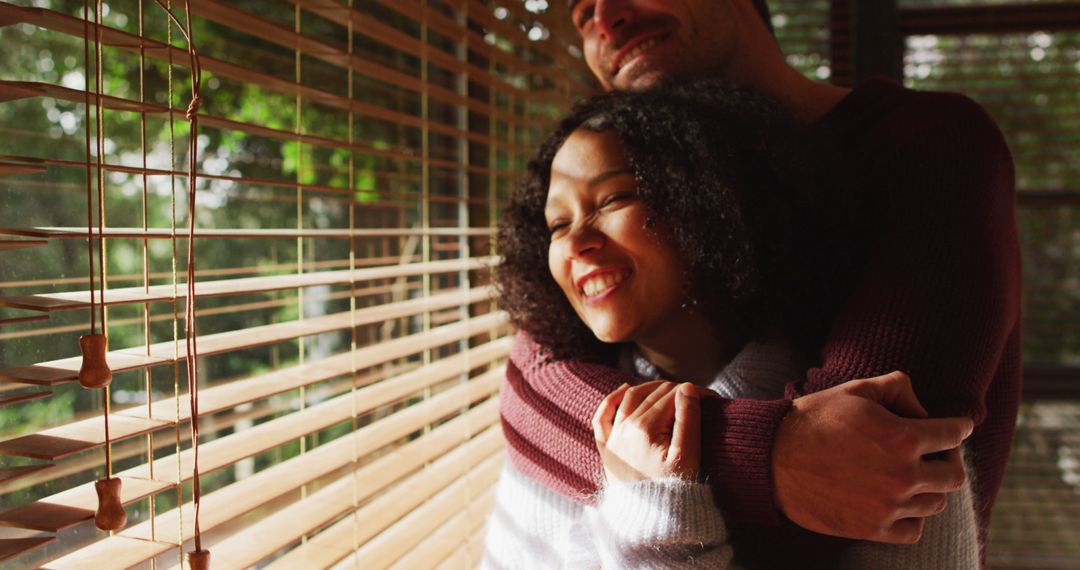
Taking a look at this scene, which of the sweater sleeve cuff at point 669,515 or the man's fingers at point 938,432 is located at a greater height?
the man's fingers at point 938,432

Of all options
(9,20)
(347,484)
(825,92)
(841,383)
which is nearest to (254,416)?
(347,484)

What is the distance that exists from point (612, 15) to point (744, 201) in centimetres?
44

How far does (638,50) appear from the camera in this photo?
1202 millimetres

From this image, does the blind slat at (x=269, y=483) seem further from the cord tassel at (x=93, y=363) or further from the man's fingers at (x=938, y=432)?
the man's fingers at (x=938, y=432)

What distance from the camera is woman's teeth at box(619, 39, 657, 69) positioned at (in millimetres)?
1193

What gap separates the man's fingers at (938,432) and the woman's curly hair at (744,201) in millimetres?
222

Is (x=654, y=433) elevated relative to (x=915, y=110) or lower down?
lower down

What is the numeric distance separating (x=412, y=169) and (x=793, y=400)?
1.02 meters

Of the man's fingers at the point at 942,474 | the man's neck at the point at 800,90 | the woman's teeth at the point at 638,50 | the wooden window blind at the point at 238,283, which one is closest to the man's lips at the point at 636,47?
the woman's teeth at the point at 638,50

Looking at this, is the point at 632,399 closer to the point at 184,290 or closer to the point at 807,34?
the point at 184,290

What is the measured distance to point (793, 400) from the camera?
0.82 meters

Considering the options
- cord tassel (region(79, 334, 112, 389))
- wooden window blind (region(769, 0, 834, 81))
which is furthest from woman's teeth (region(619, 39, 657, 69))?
wooden window blind (region(769, 0, 834, 81))

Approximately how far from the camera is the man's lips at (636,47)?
3.90ft

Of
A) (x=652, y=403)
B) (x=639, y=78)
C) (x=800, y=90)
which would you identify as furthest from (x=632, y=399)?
(x=800, y=90)
